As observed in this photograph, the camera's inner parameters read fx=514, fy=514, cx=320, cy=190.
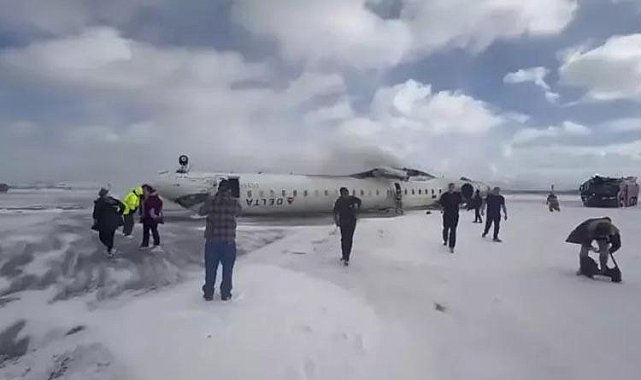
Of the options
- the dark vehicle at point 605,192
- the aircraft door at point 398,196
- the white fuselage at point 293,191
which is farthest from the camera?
the dark vehicle at point 605,192

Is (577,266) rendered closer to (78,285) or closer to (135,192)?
(78,285)

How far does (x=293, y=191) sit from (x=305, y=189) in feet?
3.02

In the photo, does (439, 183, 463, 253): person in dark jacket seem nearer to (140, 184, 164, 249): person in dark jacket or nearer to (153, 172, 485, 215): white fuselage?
(140, 184, 164, 249): person in dark jacket

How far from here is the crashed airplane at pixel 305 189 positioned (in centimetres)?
2741

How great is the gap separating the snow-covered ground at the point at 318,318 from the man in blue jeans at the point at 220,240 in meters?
0.40

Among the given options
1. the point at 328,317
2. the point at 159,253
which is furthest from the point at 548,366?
the point at 159,253

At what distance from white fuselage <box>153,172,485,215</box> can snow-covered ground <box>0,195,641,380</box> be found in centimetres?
1379

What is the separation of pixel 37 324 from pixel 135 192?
8.85m

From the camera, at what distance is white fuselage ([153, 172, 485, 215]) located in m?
27.4

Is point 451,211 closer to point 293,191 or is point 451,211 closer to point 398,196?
→ point 293,191

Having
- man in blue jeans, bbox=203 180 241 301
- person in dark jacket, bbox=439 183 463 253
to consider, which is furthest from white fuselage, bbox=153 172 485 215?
man in blue jeans, bbox=203 180 241 301

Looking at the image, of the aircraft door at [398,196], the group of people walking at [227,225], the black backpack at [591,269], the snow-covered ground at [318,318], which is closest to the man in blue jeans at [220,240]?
the group of people walking at [227,225]

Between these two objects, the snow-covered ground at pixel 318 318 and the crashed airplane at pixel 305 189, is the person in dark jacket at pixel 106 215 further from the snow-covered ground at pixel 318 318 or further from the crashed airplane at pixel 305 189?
the crashed airplane at pixel 305 189

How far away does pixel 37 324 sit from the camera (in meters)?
7.70
